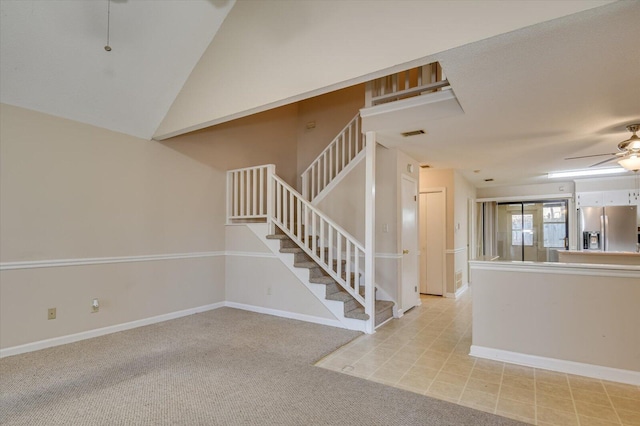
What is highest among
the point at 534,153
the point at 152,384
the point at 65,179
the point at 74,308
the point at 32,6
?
the point at 32,6

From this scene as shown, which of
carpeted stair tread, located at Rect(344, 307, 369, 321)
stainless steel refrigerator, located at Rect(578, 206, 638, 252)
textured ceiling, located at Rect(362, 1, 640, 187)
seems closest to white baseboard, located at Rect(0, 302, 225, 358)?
carpeted stair tread, located at Rect(344, 307, 369, 321)

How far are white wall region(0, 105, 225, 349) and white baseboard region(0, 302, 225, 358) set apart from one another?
45 millimetres

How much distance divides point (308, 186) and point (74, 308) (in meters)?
3.76

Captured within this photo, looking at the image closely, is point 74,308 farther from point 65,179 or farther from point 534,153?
point 534,153

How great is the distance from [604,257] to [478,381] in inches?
102

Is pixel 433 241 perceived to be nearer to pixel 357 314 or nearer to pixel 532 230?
pixel 357 314

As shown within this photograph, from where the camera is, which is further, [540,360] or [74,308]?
[74,308]

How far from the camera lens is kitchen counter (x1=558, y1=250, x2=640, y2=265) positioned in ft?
12.4

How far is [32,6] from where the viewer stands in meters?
2.66

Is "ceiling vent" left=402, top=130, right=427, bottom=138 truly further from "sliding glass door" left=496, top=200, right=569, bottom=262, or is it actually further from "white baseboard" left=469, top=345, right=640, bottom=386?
"sliding glass door" left=496, top=200, right=569, bottom=262

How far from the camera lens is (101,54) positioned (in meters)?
3.20

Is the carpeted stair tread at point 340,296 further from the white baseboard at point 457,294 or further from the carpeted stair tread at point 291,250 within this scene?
the white baseboard at point 457,294

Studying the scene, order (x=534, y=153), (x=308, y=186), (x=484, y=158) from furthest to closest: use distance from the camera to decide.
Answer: (x=308, y=186)
(x=484, y=158)
(x=534, y=153)

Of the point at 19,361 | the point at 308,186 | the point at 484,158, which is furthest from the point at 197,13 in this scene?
the point at 484,158
